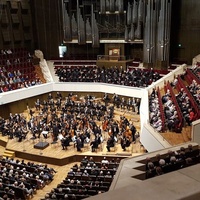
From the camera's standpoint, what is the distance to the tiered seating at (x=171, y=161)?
4336 mm

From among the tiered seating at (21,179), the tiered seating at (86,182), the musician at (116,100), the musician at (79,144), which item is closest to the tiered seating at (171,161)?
the tiered seating at (86,182)

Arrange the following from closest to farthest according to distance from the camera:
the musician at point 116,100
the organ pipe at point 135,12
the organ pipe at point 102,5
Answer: the musician at point 116,100 < the organ pipe at point 135,12 < the organ pipe at point 102,5

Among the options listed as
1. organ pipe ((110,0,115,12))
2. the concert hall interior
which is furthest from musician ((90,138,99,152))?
organ pipe ((110,0,115,12))

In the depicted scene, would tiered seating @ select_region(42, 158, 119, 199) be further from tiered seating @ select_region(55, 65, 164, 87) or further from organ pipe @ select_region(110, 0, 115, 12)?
organ pipe @ select_region(110, 0, 115, 12)

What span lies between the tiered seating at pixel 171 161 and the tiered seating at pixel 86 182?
1.55 m

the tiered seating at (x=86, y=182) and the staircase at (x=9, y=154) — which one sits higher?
the tiered seating at (x=86, y=182)

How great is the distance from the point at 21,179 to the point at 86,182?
2002mm

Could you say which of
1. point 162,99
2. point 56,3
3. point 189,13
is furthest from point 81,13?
point 162,99

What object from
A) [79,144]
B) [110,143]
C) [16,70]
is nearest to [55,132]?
[79,144]

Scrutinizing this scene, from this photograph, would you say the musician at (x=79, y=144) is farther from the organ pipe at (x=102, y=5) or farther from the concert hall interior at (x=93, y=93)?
the organ pipe at (x=102, y=5)

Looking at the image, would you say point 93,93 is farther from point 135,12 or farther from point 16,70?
point 135,12

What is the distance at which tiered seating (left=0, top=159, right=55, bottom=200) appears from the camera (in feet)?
24.0

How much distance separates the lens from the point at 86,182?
693 cm

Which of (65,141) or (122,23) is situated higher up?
(122,23)
